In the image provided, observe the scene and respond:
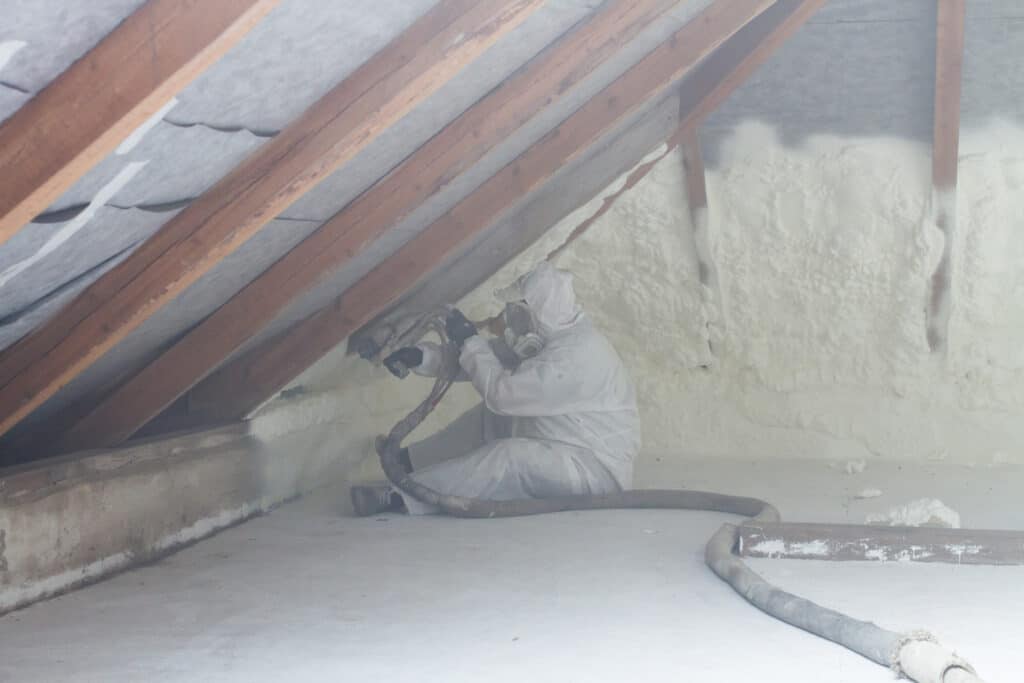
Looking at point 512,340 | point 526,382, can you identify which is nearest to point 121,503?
point 526,382

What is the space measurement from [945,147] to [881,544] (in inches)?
74.0

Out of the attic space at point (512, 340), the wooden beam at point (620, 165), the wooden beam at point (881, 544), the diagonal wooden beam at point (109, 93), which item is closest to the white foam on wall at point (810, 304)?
the attic space at point (512, 340)

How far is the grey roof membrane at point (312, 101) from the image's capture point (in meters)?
1.95

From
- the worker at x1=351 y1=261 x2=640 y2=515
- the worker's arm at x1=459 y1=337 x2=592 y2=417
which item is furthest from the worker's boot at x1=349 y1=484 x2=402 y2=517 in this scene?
the worker's arm at x1=459 y1=337 x2=592 y2=417

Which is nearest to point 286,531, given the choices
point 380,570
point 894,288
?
point 380,570

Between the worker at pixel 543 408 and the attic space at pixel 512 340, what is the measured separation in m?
0.01

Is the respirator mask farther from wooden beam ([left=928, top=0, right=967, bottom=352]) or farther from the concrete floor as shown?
wooden beam ([left=928, top=0, right=967, bottom=352])

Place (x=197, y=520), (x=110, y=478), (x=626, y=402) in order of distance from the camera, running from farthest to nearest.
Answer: (x=626, y=402), (x=197, y=520), (x=110, y=478)

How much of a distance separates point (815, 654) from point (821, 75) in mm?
2899

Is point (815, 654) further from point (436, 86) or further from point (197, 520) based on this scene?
point (197, 520)

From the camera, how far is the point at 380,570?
339 centimetres

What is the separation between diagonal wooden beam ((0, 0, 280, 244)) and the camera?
169 cm

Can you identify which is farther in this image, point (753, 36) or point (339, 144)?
point (753, 36)

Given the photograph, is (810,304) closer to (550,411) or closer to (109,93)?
(550,411)
